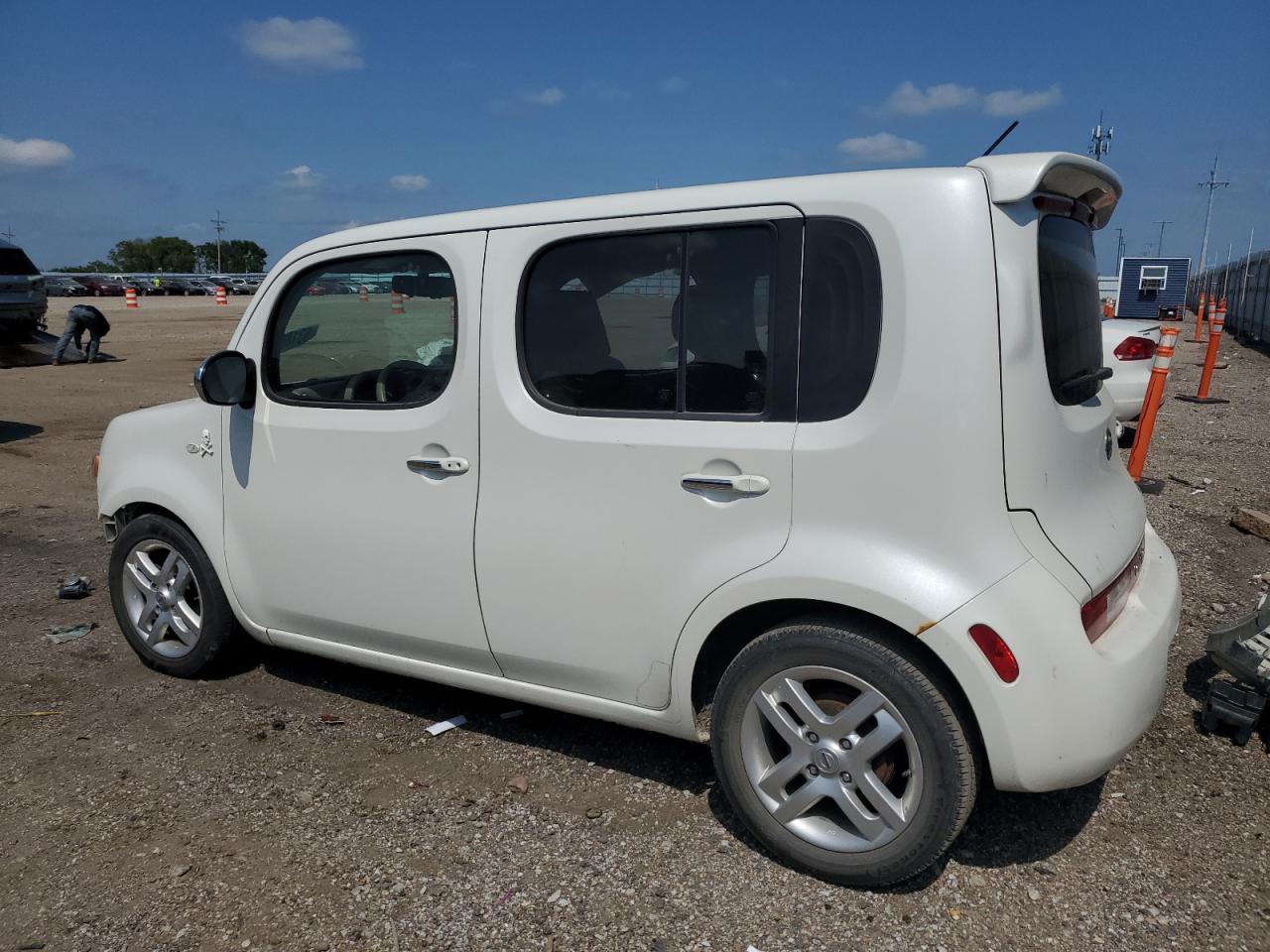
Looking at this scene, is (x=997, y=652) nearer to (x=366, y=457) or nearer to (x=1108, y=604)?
(x=1108, y=604)

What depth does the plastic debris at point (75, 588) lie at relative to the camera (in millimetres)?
5410

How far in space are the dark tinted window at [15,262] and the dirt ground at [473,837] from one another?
16.0 m

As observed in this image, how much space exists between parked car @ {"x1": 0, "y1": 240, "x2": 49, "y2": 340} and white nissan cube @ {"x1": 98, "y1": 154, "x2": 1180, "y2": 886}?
662 inches

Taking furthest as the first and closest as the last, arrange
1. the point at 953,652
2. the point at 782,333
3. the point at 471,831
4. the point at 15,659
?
1. the point at 15,659
2. the point at 471,831
3. the point at 782,333
4. the point at 953,652

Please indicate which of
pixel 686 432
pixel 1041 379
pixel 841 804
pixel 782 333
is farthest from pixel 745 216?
pixel 841 804

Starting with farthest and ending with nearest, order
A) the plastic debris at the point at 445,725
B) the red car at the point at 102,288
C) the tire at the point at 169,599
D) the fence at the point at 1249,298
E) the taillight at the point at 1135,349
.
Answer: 1. the red car at the point at 102,288
2. the fence at the point at 1249,298
3. the taillight at the point at 1135,349
4. the tire at the point at 169,599
5. the plastic debris at the point at 445,725

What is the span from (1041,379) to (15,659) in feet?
15.2

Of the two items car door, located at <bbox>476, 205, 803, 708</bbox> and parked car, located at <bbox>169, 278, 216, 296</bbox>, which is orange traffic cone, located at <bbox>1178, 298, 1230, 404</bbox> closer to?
car door, located at <bbox>476, 205, 803, 708</bbox>

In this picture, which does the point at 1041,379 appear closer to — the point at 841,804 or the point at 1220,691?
the point at 841,804

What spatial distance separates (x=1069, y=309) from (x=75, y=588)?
17.2 ft

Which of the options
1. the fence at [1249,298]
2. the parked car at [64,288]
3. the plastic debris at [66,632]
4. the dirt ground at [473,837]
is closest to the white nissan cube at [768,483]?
the dirt ground at [473,837]

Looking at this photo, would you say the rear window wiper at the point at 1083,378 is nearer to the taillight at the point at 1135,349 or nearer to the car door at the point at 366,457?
the car door at the point at 366,457

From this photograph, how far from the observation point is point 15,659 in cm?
460

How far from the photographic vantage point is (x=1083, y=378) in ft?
9.58
